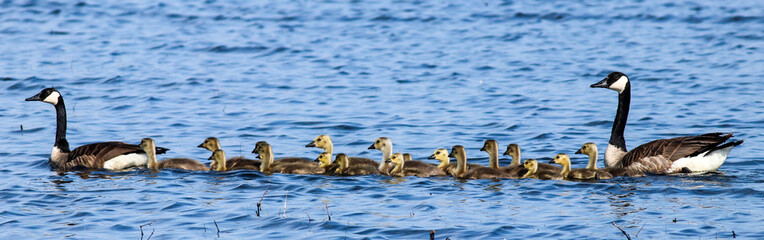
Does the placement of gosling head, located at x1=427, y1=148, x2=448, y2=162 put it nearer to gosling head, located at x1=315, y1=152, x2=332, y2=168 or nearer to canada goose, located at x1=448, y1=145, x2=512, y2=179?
canada goose, located at x1=448, y1=145, x2=512, y2=179

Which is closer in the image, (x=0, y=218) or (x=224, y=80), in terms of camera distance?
(x=0, y=218)

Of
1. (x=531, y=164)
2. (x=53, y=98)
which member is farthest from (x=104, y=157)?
(x=531, y=164)

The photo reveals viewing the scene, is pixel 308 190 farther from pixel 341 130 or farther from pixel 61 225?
pixel 341 130

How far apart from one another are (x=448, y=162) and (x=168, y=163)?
3938 millimetres

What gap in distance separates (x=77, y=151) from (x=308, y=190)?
4.02 m

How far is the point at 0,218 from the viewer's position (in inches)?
474

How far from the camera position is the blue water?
11.8 meters

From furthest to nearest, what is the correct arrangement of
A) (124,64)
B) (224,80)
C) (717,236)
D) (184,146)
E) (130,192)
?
(124,64) < (224,80) < (184,146) < (130,192) < (717,236)

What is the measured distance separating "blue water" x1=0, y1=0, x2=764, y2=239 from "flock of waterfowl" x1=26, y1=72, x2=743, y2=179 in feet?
0.93

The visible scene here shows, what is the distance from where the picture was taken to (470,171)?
1413 cm

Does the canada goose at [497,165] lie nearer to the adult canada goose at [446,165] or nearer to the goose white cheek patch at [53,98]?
the adult canada goose at [446,165]

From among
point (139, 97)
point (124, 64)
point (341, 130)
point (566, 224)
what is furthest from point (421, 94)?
point (566, 224)

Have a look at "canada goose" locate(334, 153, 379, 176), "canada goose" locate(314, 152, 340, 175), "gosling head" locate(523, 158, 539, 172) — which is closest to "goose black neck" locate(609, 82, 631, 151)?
"gosling head" locate(523, 158, 539, 172)

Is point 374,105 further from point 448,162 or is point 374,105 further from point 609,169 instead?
point 609,169
